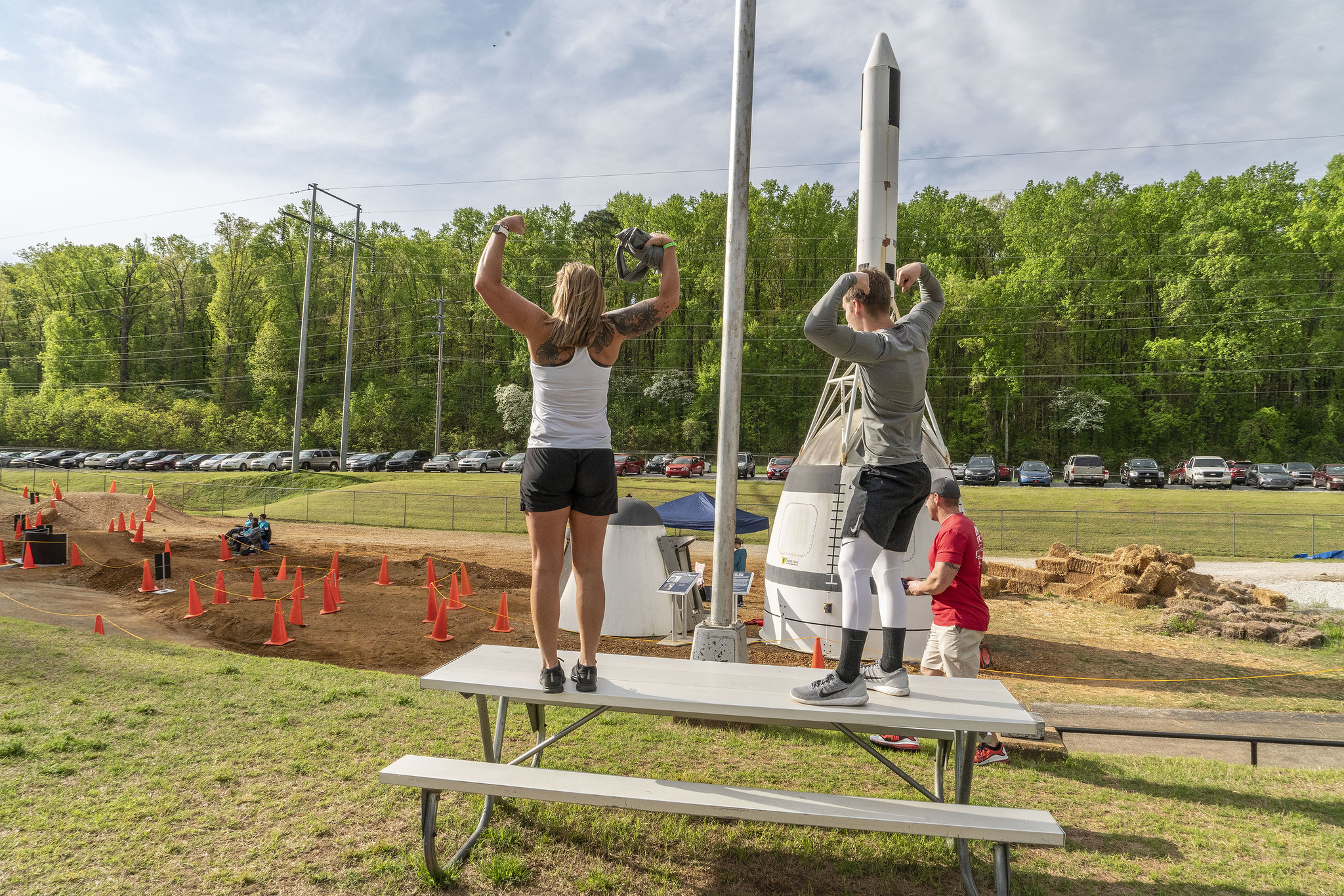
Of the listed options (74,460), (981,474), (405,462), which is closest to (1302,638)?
(981,474)

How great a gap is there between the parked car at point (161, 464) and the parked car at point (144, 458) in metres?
0.32

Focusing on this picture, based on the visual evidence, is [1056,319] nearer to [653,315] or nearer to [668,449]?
[668,449]

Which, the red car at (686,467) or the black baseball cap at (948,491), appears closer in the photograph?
the black baseball cap at (948,491)

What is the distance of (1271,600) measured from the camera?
564 inches

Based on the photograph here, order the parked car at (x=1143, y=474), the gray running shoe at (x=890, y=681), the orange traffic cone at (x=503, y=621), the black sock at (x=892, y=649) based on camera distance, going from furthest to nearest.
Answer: the parked car at (x=1143, y=474), the orange traffic cone at (x=503, y=621), the black sock at (x=892, y=649), the gray running shoe at (x=890, y=681)

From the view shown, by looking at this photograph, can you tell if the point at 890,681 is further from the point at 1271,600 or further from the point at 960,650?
the point at 1271,600

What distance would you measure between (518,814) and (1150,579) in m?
15.3

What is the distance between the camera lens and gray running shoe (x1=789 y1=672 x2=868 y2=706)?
11.0 ft

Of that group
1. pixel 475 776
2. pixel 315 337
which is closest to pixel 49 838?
pixel 475 776

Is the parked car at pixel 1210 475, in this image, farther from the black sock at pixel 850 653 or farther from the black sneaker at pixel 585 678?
the black sneaker at pixel 585 678

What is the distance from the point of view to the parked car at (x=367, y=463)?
170 feet

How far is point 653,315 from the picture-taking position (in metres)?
3.89

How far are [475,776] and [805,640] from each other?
7.98 meters

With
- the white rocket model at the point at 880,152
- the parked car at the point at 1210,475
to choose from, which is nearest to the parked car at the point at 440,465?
the white rocket model at the point at 880,152
